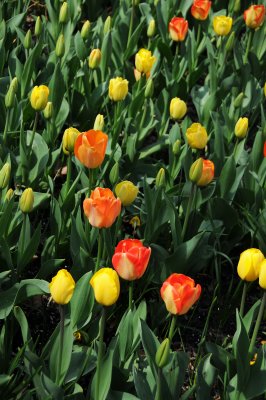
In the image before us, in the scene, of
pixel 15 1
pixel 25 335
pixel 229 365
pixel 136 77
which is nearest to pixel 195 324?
pixel 229 365

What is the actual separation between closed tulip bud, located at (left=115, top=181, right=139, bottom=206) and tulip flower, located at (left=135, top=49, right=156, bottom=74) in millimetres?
791

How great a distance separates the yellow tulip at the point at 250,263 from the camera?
1.86 m

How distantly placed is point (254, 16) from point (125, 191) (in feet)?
4.70

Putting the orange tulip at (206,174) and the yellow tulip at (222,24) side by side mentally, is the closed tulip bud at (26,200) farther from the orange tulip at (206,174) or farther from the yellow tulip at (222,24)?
the yellow tulip at (222,24)

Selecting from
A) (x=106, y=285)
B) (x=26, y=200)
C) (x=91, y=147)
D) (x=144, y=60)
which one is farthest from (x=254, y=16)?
(x=106, y=285)

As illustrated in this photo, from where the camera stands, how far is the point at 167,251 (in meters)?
2.41

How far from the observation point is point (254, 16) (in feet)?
10.5

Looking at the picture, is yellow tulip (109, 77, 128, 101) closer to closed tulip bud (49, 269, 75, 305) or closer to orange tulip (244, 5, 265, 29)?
orange tulip (244, 5, 265, 29)

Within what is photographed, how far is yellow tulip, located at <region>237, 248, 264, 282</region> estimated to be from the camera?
1858 millimetres

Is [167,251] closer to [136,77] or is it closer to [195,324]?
[195,324]

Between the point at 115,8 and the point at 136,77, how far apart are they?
0.88 metres

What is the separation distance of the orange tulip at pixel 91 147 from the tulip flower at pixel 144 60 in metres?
0.72

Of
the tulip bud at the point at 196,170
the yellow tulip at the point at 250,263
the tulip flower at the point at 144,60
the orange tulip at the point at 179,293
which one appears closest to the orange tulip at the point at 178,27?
the tulip flower at the point at 144,60

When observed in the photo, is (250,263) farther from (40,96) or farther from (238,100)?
(238,100)
